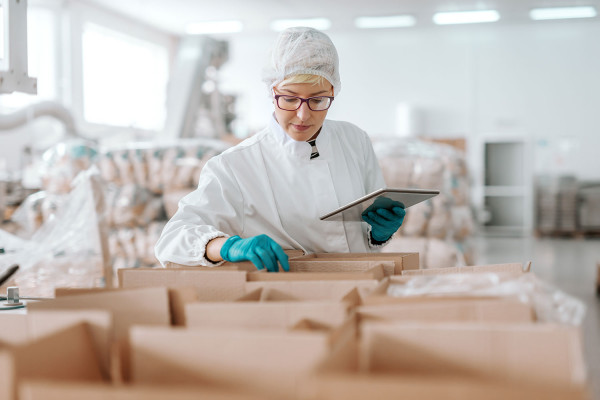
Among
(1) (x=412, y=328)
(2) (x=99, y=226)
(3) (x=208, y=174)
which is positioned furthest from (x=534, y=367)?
(2) (x=99, y=226)

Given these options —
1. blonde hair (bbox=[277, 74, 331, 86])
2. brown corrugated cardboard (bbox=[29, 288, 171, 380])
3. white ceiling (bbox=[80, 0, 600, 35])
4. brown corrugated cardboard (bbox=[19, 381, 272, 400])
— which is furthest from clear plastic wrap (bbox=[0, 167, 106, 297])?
white ceiling (bbox=[80, 0, 600, 35])

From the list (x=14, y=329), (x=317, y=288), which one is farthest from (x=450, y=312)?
(x=14, y=329)

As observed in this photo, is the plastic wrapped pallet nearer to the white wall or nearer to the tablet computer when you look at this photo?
the tablet computer

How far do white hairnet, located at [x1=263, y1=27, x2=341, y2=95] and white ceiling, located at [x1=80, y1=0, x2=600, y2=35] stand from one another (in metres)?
7.72

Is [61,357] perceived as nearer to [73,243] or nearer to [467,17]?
[73,243]

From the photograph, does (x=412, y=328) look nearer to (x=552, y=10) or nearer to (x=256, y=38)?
(x=552, y=10)

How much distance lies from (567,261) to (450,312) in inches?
287

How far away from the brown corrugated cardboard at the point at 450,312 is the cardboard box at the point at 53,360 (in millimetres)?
366

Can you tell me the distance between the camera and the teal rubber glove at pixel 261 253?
1309 millimetres

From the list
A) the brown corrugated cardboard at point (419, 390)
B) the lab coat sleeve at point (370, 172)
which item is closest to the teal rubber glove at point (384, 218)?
the lab coat sleeve at point (370, 172)

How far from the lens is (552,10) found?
388 inches

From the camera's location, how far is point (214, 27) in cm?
1075

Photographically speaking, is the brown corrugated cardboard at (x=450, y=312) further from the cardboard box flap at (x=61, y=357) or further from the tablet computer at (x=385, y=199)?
the tablet computer at (x=385, y=199)

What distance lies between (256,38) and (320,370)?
12.1 meters
